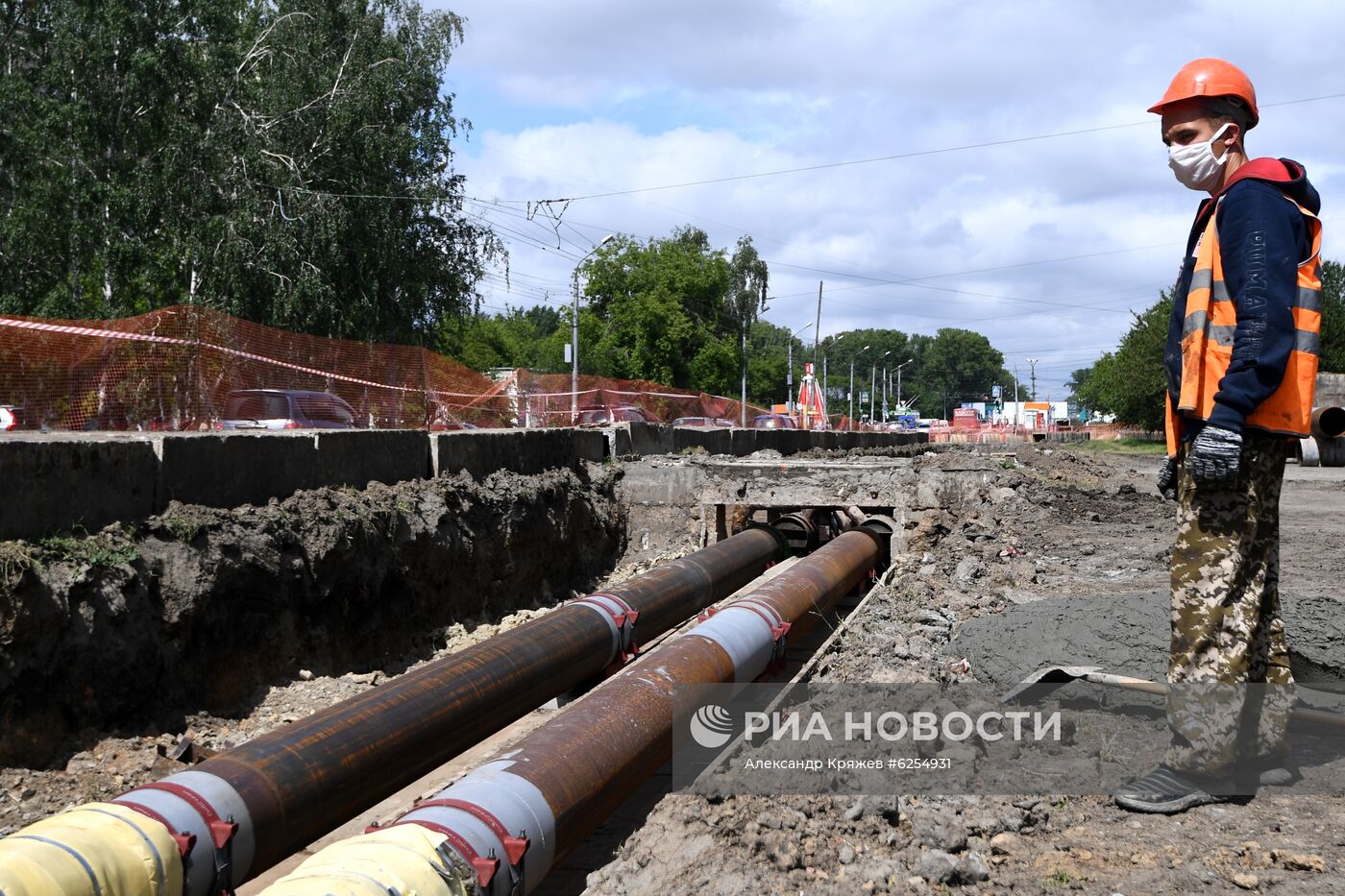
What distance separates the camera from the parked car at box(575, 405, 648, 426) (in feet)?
75.2

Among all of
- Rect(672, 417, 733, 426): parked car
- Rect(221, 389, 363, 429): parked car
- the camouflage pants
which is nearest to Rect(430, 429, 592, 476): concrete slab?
Rect(221, 389, 363, 429): parked car

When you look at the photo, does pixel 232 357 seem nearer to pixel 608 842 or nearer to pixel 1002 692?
pixel 608 842

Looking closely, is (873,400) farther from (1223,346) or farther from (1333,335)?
(1223,346)

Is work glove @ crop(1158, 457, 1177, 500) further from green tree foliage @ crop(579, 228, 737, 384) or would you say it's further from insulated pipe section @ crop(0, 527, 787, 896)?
green tree foliage @ crop(579, 228, 737, 384)

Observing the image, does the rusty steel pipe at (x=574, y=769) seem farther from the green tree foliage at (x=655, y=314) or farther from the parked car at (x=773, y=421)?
the green tree foliage at (x=655, y=314)

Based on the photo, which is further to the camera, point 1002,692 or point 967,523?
point 967,523

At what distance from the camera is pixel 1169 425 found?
366cm

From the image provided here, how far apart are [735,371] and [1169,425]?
180ft

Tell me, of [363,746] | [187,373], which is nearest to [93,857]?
[363,746]

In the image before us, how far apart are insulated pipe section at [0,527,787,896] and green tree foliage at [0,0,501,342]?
59.6 feet

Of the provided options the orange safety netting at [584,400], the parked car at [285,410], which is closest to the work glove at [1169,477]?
the parked car at [285,410]

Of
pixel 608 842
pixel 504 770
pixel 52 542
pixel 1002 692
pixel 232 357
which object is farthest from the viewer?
pixel 232 357

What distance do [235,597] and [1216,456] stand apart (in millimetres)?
5593

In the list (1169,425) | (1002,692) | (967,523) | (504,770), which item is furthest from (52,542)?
(967,523)
